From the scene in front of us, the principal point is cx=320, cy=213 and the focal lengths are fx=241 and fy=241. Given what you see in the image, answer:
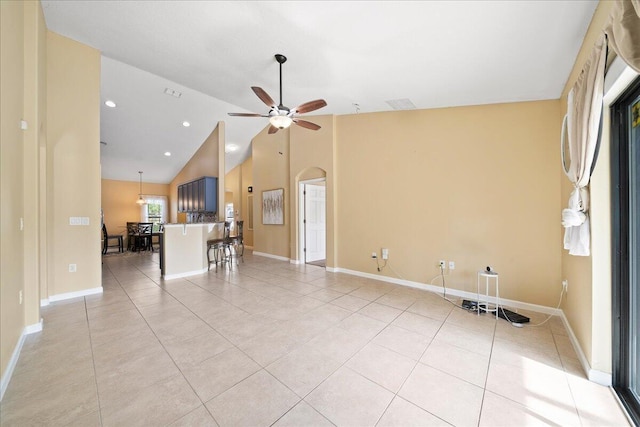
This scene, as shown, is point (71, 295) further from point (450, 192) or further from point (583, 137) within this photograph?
point (583, 137)

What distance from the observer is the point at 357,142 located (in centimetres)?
475

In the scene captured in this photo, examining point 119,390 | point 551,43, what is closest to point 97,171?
point 119,390

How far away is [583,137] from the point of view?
1788mm

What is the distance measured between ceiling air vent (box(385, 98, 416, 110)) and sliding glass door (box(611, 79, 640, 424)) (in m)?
2.35

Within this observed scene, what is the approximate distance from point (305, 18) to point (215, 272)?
4720mm

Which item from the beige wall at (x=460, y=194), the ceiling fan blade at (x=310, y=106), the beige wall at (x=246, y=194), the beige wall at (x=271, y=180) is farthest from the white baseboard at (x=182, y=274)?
the ceiling fan blade at (x=310, y=106)

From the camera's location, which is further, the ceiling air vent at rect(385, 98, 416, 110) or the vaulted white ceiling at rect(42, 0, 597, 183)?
the ceiling air vent at rect(385, 98, 416, 110)

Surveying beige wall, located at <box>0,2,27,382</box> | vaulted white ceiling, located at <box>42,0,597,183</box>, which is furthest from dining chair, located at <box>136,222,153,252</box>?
beige wall, located at <box>0,2,27,382</box>

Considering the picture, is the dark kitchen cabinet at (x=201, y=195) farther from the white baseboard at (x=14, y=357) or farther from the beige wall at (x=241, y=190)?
the white baseboard at (x=14, y=357)

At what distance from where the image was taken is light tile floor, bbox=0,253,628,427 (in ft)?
4.91

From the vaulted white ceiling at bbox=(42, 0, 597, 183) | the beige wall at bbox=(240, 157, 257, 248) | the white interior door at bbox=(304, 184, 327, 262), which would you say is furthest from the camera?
the beige wall at bbox=(240, 157, 257, 248)

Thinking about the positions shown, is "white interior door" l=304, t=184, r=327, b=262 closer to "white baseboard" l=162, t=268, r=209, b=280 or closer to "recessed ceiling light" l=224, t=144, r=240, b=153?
"white baseboard" l=162, t=268, r=209, b=280

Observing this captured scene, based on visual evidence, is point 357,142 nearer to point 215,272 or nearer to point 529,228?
point 529,228

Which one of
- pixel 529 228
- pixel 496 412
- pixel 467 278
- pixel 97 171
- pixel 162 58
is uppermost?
pixel 162 58
